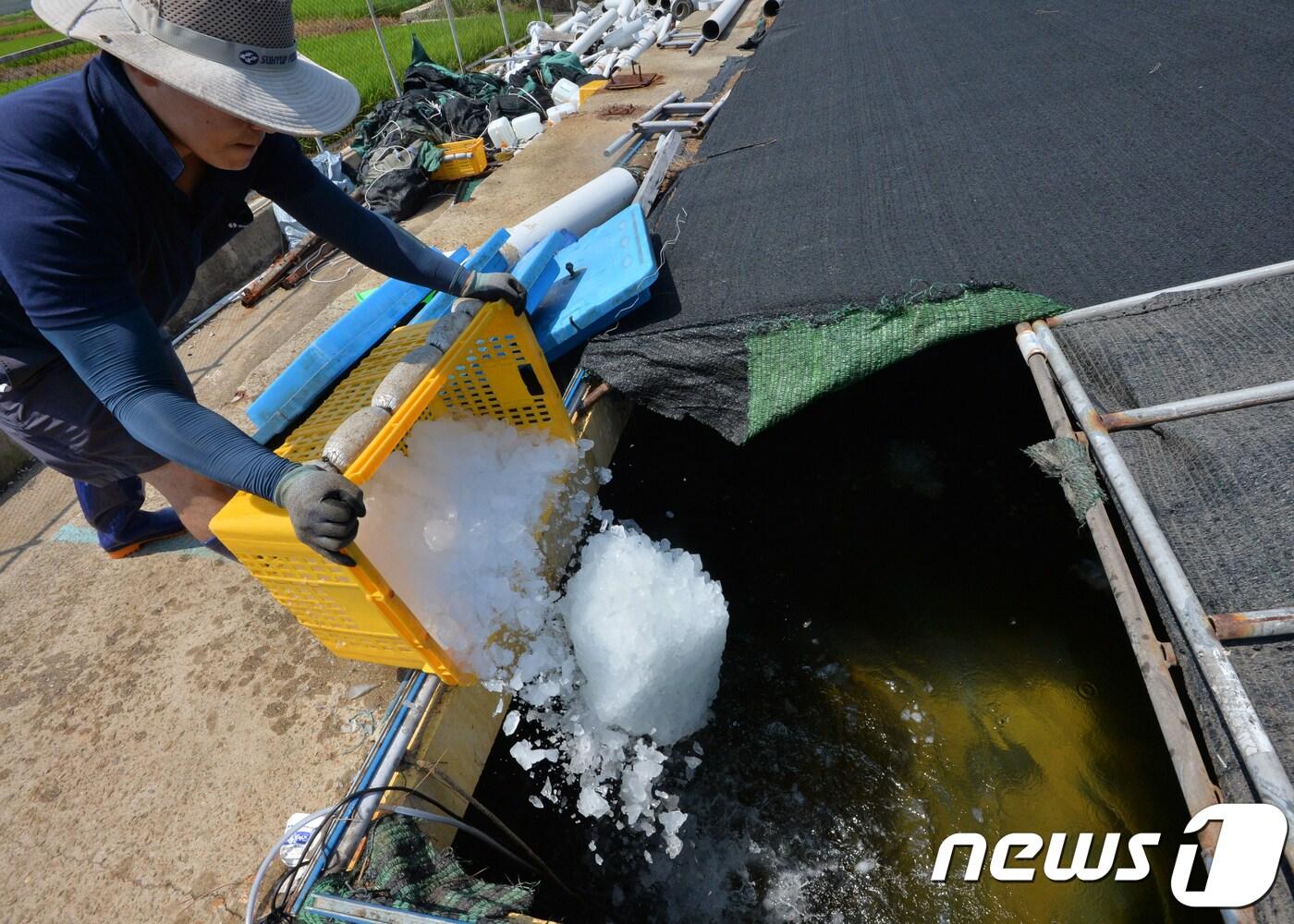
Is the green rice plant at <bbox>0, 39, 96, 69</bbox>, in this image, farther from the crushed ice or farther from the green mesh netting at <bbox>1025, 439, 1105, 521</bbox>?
the green mesh netting at <bbox>1025, 439, 1105, 521</bbox>

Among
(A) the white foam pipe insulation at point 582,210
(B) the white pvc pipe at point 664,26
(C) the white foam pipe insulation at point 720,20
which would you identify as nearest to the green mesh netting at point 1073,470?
(A) the white foam pipe insulation at point 582,210

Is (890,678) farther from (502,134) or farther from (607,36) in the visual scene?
(607,36)

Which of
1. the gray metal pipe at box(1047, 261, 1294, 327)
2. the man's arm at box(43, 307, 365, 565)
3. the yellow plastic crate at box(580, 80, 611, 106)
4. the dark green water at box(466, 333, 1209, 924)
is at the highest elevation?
the man's arm at box(43, 307, 365, 565)

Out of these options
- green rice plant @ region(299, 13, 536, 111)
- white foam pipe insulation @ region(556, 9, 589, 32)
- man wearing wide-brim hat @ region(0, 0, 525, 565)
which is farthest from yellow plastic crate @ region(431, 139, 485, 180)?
white foam pipe insulation @ region(556, 9, 589, 32)

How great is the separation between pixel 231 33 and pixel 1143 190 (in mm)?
2720

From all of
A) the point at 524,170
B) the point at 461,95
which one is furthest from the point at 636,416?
the point at 461,95

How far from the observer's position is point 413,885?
1.48 m

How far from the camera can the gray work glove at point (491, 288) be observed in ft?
6.53

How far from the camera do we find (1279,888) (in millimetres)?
1001

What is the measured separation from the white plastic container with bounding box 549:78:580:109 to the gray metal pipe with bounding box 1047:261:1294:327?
19.6 feet

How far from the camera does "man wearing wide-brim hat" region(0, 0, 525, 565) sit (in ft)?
4.19

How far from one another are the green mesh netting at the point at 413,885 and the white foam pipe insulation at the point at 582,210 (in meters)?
→ 2.50

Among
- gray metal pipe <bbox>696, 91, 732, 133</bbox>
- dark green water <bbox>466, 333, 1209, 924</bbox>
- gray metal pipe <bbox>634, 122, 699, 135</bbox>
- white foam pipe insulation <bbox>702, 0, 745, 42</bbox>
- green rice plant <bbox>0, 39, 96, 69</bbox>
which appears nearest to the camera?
dark green water <bbox>466, 333, 1209, 924</bbox>

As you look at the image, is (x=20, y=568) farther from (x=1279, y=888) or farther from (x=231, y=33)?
(x=1279, y=888)
